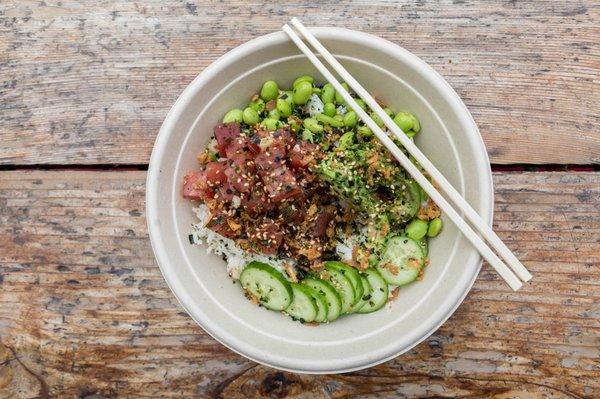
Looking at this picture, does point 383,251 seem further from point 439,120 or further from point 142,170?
point 142,170

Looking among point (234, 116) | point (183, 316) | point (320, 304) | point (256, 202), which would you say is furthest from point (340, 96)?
point (183, 316)

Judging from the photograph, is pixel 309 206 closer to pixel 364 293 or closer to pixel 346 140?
pixel 346 140

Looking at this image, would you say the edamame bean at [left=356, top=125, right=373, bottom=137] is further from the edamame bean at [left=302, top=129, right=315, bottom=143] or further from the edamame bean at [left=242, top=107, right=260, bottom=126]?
the edamame bean at [left=242, top=107, right=260, bottom=126]

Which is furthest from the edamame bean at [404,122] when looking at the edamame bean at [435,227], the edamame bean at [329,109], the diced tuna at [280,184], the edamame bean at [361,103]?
the diced tuna at [280,184]

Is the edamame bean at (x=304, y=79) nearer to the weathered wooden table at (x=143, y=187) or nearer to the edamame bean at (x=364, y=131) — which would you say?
the edamame bean at (x=364, y=131)

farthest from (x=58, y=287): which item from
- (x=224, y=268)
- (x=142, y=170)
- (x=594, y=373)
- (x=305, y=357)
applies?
(x=594, y=373)
